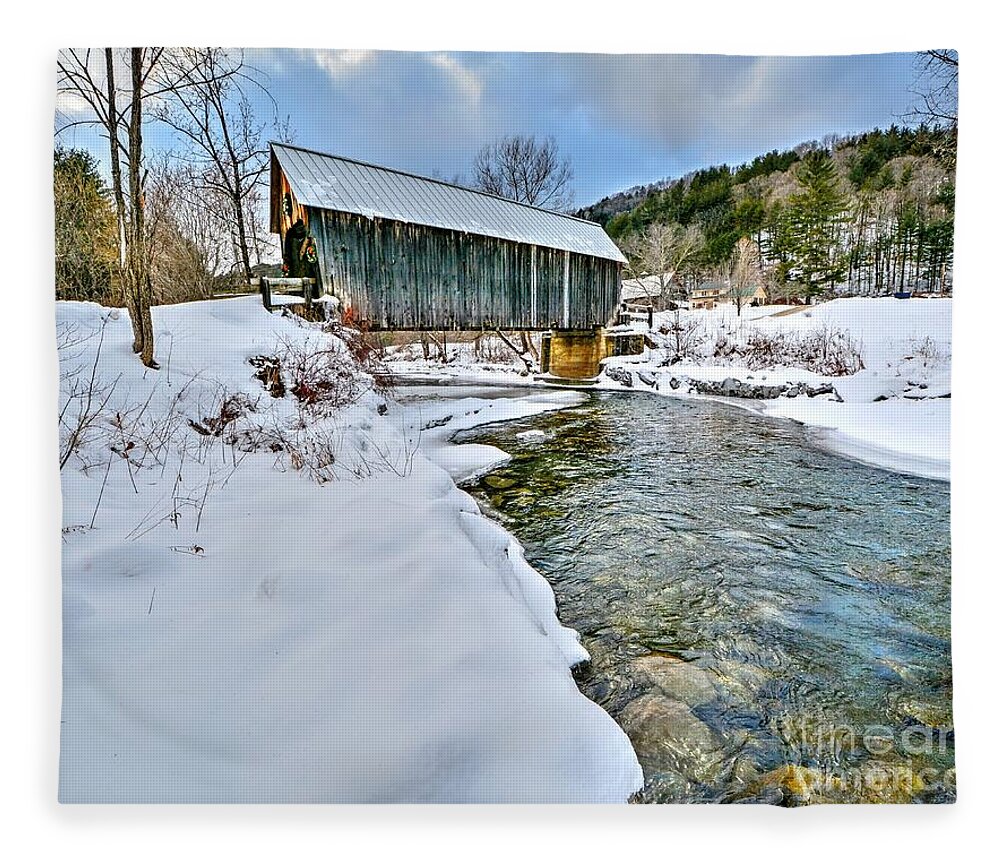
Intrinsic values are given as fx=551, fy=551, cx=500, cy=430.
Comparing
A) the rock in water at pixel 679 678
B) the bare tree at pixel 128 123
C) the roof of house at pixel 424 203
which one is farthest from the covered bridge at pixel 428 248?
the rock in water at pixel 679 678

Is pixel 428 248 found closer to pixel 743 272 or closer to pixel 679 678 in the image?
pixel 743 272

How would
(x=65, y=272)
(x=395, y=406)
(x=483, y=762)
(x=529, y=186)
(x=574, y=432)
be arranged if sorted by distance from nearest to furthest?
1. (x=483, y=762)
2. (x=65, y=272)
3. (x=529, y=186)
4. (x=395, y=406)
5. (x=574, y=432)

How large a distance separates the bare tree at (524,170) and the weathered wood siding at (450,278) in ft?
0.95

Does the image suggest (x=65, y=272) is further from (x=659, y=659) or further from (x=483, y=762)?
(x=659, y=659)

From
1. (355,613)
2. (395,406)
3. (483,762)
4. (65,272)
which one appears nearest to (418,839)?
(483,762)

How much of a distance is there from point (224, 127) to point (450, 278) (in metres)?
0.97

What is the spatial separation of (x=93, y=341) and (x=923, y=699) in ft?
9.42

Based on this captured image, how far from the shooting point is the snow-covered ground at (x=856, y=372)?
1999 mm

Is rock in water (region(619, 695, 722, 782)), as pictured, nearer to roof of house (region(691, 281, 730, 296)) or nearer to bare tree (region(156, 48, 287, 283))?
roof of house (region(691, 281, 730, 296))

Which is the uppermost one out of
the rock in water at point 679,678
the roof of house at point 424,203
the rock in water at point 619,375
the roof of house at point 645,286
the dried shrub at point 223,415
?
the roof of house at point 424,203

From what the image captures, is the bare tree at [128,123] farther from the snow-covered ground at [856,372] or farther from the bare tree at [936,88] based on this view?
the bare tree at [936,88]

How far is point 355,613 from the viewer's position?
1664 millimetres

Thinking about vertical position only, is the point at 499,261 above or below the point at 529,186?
below
